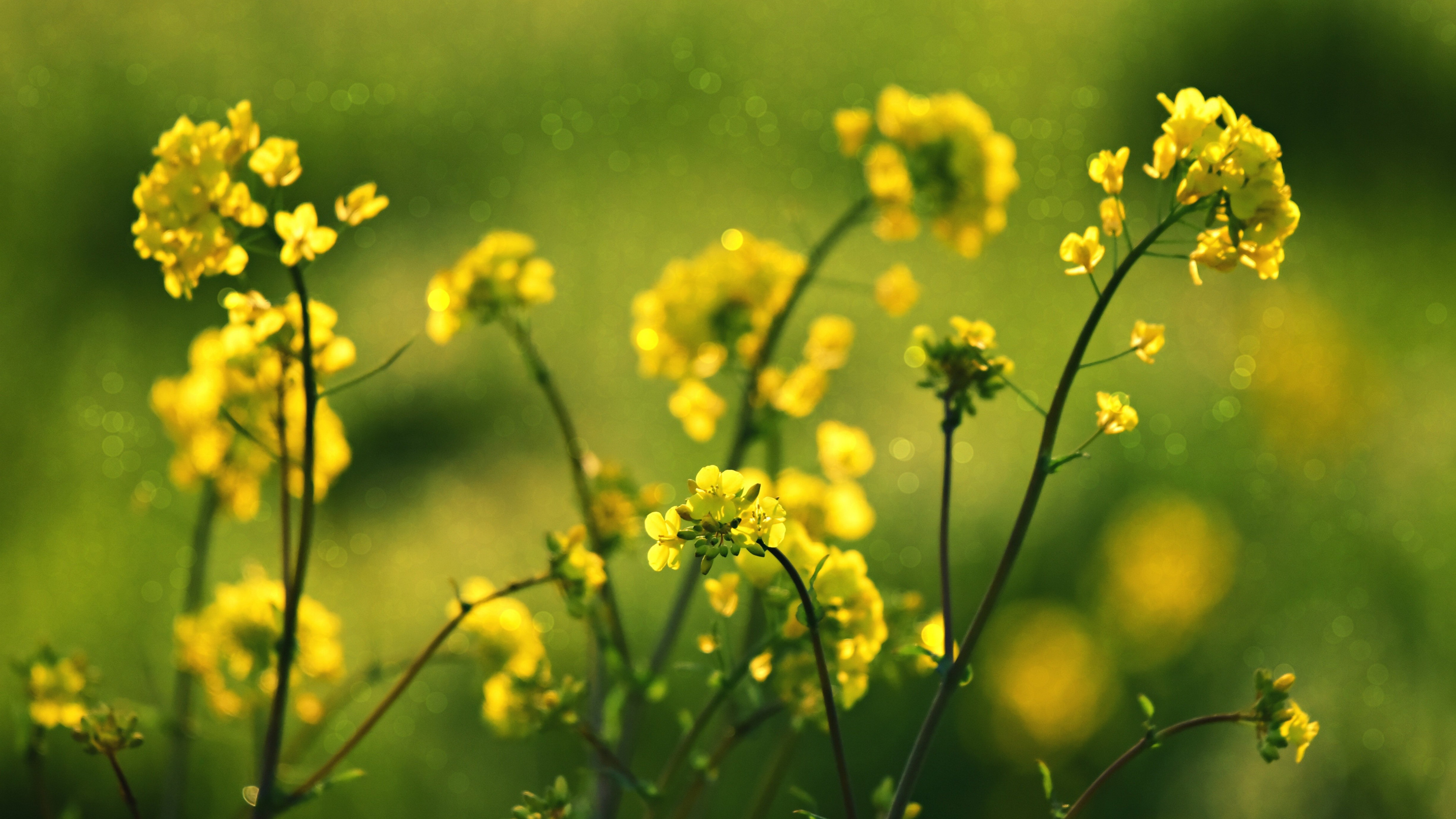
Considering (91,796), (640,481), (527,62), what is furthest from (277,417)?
(527,62)

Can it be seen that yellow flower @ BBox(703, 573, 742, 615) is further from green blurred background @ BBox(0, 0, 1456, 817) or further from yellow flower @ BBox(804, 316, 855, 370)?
green blurred background @ BBox(0, 0, 1456, 817)

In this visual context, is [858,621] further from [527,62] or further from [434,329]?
[527,62]

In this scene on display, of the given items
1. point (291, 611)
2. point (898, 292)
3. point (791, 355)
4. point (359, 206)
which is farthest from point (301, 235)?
point (791, 355)

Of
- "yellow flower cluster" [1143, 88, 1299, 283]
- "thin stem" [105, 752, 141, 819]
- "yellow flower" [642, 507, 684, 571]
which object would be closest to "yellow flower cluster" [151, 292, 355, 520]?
"thin stem" [105, 752, 141, 819]

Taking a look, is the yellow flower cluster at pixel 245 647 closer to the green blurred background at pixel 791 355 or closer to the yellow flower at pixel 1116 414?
the green blurred background at pixel 791 355

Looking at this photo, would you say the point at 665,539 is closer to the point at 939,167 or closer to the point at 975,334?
the point at 975,334

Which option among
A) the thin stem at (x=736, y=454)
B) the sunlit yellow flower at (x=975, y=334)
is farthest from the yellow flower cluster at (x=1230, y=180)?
the thin stem at (x=736, y=454)
